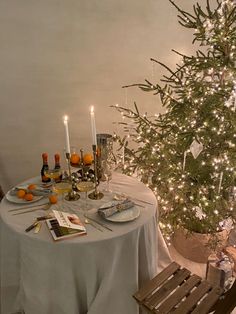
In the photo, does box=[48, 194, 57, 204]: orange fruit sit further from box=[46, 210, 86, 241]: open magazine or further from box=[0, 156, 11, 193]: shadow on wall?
box=[0, 156, 11, 193]: shadow on wall

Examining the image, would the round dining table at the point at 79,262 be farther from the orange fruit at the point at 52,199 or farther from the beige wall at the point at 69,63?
the beige wall at the point at 69,63

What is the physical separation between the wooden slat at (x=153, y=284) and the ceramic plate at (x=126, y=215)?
1.16ft

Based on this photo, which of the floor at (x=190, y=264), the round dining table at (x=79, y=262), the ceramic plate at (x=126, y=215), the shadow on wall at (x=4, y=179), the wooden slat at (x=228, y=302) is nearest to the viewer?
the wooden slat at (x=228, y=302)

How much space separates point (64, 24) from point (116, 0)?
481 mm

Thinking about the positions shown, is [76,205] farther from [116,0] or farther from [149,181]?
[116,0]

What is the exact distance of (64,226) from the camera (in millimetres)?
1348

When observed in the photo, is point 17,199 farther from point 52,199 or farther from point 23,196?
point 52,199

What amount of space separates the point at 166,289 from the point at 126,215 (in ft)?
1.37

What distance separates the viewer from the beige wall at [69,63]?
7.85 feet

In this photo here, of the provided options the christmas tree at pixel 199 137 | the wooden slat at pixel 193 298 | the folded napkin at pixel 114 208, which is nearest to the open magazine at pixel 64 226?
the folded napkin at pixel 114 208

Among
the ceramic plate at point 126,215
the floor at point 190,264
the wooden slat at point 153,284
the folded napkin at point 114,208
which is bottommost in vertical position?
the floor at point 190,264

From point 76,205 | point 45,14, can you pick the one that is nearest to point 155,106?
point 45,14

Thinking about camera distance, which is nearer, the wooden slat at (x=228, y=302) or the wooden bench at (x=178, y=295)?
the wooden slat at (x=228, y=302)

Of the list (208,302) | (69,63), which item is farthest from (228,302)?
(69,63)
